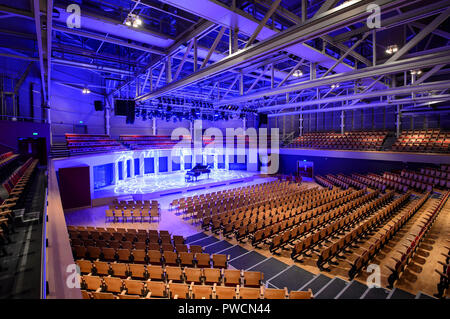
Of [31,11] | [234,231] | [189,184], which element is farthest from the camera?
[189,184]

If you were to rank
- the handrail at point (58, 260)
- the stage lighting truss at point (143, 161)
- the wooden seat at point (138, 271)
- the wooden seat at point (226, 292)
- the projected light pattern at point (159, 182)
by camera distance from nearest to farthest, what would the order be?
the handrail at point (58, 260) → the wooden seat at point (226, 292) → the wooden seat at point (138, 271) → the projected light pattern at point (159, 182) → the stage lighting truss at point (143, 161)

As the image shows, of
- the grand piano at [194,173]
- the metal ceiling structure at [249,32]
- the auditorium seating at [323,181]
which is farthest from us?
the grand piano at [194,173]

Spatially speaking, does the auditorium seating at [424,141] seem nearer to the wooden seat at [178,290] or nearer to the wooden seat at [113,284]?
the wooden seat at [178,290]

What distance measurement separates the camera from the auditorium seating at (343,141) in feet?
57.3

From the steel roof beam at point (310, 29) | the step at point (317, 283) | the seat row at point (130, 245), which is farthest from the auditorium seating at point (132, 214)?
the steel roof beam at point (310, 29)

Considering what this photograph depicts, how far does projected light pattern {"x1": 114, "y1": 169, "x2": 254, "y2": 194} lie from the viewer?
48.6 ft

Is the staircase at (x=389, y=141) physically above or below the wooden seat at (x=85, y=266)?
above

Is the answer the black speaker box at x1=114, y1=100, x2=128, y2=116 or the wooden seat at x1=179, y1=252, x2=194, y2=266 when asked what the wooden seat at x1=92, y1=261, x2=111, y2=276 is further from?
the black speaker box at x1=114, y1=100, x2=128, y2=116

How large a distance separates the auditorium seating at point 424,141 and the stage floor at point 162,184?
11.7 meters

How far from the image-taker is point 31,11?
4.58 metres

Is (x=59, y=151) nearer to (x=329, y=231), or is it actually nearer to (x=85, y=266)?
(x=85, y=266)

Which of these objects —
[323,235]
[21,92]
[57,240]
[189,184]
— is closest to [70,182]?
[21,92]
